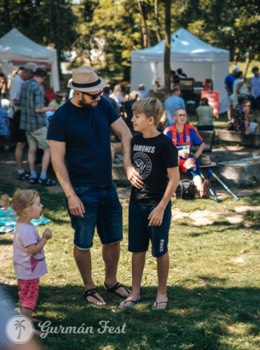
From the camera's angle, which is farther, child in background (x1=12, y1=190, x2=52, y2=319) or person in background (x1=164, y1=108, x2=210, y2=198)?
person in background (x1=164, y1=108, x2=210, y2=198)

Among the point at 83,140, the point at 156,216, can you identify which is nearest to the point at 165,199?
the point at 156,216

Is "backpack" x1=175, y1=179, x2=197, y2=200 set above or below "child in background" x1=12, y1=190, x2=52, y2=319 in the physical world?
below

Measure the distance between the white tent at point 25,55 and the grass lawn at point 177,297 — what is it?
11.2 m

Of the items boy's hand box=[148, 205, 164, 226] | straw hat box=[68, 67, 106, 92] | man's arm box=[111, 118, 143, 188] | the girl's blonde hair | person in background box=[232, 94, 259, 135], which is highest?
straw hat box=[68, 67, 106, 92]

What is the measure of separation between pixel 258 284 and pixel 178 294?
0.72m

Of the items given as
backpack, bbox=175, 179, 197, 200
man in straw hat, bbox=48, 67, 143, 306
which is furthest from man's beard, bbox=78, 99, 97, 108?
backpack, bbox=175, 179, 197, 200

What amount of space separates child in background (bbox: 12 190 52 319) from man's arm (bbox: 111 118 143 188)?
2.36 feet

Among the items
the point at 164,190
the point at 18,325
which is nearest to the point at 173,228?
the point at 164,190

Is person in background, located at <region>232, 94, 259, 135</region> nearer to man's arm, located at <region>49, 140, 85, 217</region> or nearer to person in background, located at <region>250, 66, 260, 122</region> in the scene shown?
person in background, located at <region>250, 66, 260, 122</region>

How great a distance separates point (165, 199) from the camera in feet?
14.5

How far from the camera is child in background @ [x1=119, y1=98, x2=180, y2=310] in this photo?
4414mm

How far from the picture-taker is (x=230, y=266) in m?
5.70

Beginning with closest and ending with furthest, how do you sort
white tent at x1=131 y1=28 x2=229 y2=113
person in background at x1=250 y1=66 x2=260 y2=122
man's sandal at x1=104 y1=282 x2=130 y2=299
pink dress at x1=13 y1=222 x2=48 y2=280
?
1. pink dress at x1=13 y1=222 x2=48 y2=280
2. man's sandal at x1=104 y1=282 x2=130 y2=299
3. person in background at x1=250 y1=66 x2=260 y2=122
4. white tent at x1=131 y1=28 x2=229 y2=113

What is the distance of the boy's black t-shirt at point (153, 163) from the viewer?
14.5 feet
